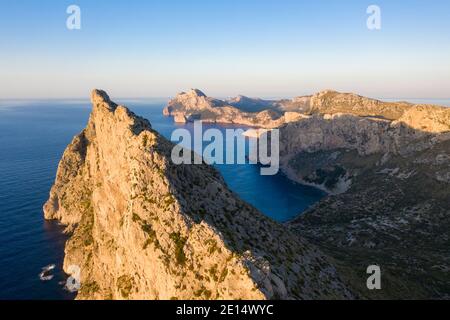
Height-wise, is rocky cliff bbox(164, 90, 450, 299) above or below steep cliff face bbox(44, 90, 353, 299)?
A: below

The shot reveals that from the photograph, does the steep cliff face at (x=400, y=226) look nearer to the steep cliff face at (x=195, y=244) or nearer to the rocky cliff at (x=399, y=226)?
the rocky cliff at (x=399, y=226)

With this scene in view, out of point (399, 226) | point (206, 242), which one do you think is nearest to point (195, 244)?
point (206, 242)

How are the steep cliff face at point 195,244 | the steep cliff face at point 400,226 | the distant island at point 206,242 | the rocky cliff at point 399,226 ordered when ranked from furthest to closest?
the steep cliff face at point 400,226
the rocky cliff at point 399,226
the distant island at point 206,242
the steep cliff face at point 195,244

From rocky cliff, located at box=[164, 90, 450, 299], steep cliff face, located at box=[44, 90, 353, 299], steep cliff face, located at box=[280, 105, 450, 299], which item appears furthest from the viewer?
steep cliff face, located at box=[280, 105, 450, 299]

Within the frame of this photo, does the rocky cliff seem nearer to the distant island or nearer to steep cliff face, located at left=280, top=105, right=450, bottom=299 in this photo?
steep cliff face, located at left=280, top=105, right=450, bottom=299

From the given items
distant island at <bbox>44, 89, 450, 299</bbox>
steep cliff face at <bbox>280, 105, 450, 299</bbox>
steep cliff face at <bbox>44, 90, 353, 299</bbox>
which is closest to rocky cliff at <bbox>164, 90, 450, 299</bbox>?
Result: steep cliff face at <bbox>280, 105, 450, 299</bbox>

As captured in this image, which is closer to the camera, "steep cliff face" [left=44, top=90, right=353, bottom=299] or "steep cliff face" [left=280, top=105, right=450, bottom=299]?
"steep cliff face" [left=44, top=90, right=353, bottom=299]

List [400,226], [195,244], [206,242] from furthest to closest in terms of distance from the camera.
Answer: [400,226] → [195,244] → [206,242]

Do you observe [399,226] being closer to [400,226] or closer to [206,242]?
[400,226]

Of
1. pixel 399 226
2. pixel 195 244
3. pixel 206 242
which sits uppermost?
pixel 206 242

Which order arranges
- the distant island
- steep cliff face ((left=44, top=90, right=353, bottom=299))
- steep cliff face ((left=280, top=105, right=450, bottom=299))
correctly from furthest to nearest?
steep cliff face ((left=280, top=105, right=450, bottom=299)), the distant island, steep cliff face ((left=44, top=90, right=353, bottom=299))

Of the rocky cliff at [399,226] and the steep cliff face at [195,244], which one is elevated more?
the steep cliff face at [195,244]

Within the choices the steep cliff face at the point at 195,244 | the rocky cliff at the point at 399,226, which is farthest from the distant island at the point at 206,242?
the rocky cliff at the point at 399,226
